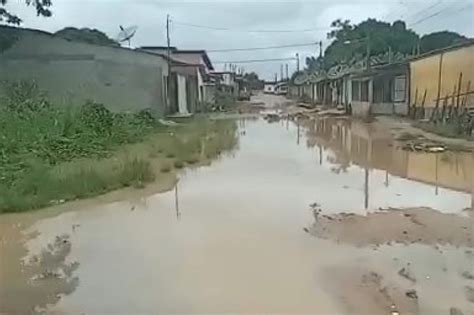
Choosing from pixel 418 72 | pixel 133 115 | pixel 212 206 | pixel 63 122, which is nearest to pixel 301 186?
pixel 212 206

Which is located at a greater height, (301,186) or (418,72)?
(418,72)

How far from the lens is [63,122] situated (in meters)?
18.5

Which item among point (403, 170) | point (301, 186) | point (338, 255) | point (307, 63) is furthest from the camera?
point (307, 63)

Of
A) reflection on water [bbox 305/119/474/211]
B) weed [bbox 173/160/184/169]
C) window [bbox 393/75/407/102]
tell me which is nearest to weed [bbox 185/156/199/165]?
weed [bbox 173/160/184/169]

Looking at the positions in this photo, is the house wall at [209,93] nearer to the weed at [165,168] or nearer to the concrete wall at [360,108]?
the concrete wall at [360,108]

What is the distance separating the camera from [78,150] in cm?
1658

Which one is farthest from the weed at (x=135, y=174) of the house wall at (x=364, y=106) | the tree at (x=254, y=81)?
the tree at (x=254, y=81)

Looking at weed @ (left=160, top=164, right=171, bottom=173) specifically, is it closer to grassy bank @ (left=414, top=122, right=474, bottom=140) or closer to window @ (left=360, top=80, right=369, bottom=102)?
grassy bank @ (left=414, top=122, right=474, bottom=140)

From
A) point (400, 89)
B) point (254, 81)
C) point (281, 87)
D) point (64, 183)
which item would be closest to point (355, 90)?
point (400, 89)

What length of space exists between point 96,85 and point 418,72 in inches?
614

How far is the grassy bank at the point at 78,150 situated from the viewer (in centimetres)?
1172

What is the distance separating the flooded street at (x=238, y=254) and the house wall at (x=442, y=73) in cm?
1290

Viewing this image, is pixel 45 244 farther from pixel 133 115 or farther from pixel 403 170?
pixel 133 115

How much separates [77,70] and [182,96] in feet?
42.0
